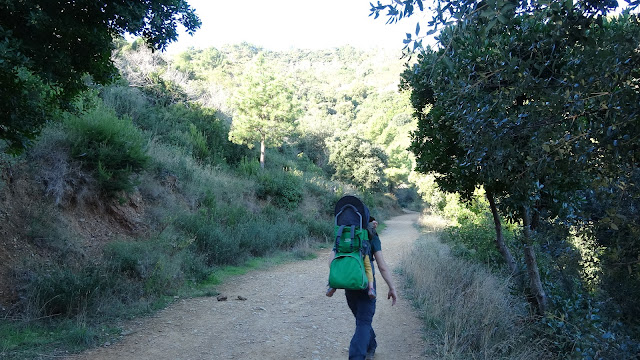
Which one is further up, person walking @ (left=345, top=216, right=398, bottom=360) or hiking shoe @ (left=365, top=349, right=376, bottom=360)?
person walking @ (left=345, top=216, right=398, bottom=360)

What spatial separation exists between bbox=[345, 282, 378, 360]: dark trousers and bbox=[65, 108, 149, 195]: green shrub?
7625mm

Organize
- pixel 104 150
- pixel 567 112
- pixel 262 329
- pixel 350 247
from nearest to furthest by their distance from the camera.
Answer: pixel 567 112 < pixel 350 247 < pixel 262 329 < pixel 104 150

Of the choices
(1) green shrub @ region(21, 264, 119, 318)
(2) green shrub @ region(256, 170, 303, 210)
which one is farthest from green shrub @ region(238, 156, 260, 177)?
(1) green shrub @ region(21, 264, 119, 318)

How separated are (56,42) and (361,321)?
479 cm

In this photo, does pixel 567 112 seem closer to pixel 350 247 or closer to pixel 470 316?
pixel 350 247

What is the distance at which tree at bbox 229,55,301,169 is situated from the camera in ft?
73.6

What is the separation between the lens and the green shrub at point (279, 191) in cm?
1920

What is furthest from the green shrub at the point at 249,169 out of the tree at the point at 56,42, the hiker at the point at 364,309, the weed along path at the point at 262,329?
the hiker at the point at 364,309

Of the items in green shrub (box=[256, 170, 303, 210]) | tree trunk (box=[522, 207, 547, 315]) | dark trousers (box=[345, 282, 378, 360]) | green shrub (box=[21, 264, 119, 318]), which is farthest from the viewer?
green shrub (box=[256, 170, 303, 210])

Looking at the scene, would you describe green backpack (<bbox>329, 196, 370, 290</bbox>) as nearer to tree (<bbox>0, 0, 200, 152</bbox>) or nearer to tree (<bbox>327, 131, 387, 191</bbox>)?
tree (<bbox>0, 0, 200, 152</bbox>)

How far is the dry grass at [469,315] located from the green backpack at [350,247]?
72.1 inches

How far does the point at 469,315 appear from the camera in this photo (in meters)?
5.95

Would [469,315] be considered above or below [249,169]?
below

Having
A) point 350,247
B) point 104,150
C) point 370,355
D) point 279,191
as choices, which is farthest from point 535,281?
point 279,191
